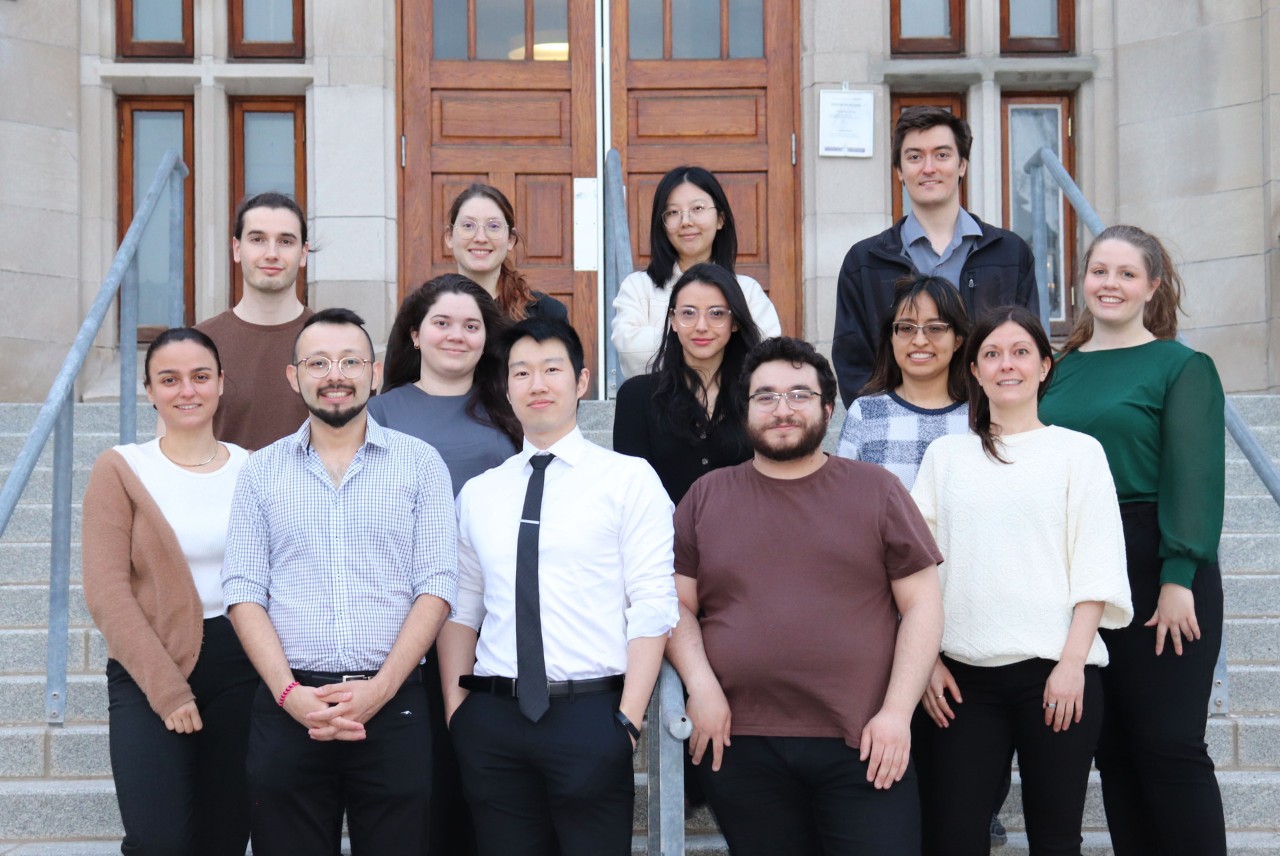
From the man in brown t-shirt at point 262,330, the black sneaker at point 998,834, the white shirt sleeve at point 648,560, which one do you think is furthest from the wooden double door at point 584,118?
the white shirt sleeve at point 648,560

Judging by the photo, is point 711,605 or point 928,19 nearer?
point 711,605

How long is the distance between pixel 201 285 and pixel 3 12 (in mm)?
1569

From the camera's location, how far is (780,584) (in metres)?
2.96

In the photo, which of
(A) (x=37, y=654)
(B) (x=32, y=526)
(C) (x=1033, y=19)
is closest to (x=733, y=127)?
(C) (x=1033, y=19)

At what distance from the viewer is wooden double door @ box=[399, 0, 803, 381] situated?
7184 mm

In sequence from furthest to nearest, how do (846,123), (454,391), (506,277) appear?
(846,123)
(506,277)
(454,391)

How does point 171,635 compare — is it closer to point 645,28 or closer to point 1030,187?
point 645,28

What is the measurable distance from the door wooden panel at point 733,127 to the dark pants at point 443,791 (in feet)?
14.1

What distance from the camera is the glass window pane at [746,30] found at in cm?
726

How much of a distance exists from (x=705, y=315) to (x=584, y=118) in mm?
3963

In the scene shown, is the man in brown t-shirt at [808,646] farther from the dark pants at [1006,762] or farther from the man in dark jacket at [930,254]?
the man in dark jacket at [930,254]

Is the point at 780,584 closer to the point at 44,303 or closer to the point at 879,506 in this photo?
the point at 879,506

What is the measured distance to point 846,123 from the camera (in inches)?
278

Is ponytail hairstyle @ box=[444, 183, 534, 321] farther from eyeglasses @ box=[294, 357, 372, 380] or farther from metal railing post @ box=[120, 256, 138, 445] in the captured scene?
metal railing post @ box=[120, 256, 138, 445]
